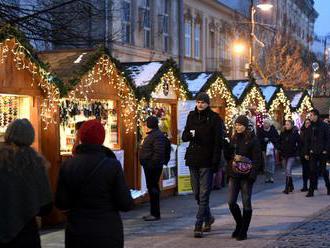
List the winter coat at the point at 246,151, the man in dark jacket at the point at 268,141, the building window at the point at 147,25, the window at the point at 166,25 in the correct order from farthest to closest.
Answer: the window at the point at 166,25
the building window at the point at 147,25
the man in dark jacket at the point at 268,141
the winter coat at the point at 246,151

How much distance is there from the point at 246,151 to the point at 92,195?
437 centimetres

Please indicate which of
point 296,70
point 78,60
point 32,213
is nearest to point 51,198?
point 32,213

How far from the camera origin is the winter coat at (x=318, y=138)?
14414 millimetres

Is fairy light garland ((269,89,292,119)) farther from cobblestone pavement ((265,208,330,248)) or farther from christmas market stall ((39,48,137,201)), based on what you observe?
cobblestone pavement ((265,208,330,248))

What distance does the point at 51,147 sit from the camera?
10.9 metres

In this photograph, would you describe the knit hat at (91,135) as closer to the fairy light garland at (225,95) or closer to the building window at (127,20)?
the fairy light garland at (225,95)

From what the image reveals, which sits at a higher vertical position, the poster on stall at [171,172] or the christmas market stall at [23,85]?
the christmas market stall at [23,85]

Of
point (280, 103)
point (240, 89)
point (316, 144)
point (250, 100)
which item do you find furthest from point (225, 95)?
point (280, 103)

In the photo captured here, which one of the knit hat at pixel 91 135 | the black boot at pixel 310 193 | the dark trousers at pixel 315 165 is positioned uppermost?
the knit hat at pixel 91 135

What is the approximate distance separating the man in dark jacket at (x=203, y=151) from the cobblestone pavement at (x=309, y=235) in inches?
44.0

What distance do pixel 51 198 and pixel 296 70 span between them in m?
38.3

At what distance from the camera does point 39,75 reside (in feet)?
34.0


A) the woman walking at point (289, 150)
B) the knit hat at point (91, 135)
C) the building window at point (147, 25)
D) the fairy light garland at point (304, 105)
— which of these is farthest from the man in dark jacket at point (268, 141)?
the knit hat at point (91, 135)

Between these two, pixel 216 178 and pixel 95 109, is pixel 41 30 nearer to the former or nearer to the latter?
pixel 95 109
